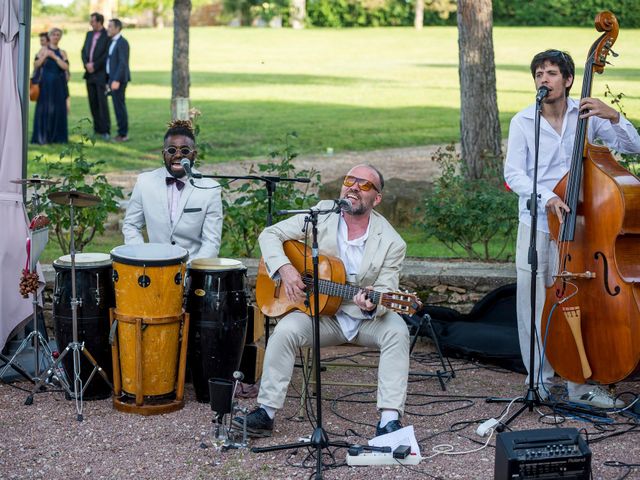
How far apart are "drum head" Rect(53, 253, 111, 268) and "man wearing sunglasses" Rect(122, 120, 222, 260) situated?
40 cm

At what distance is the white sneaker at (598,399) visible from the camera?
6188 mm

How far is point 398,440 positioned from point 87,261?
2.31 m

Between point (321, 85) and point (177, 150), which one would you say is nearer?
point (177, 150)

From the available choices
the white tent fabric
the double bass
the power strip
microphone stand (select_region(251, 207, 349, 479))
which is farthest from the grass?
the power strip

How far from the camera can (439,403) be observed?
6.38 meters

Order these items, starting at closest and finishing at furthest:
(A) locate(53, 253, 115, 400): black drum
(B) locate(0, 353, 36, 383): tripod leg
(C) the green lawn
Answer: (A) locate(53, 253, 115, 400): black drum < (B) locate(0, 353, 36, 383): tripod leg < (C) the green lawn

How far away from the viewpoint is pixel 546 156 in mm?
6250

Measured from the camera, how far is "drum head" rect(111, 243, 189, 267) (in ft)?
19.6

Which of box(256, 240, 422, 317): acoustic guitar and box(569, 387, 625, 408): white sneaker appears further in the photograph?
box(569, 387, 625, 408): white sneaker

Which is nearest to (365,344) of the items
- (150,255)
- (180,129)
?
(150,255)

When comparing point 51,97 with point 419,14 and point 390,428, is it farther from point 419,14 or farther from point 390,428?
point 419,14

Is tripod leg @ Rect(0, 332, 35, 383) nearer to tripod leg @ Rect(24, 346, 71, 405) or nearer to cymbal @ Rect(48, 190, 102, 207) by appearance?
tripod leg @ Rect(24, 346, 71, 405)

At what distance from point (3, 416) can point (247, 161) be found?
10107mm

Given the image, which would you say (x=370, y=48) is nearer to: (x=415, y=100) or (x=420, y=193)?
(x=415, y=100)
